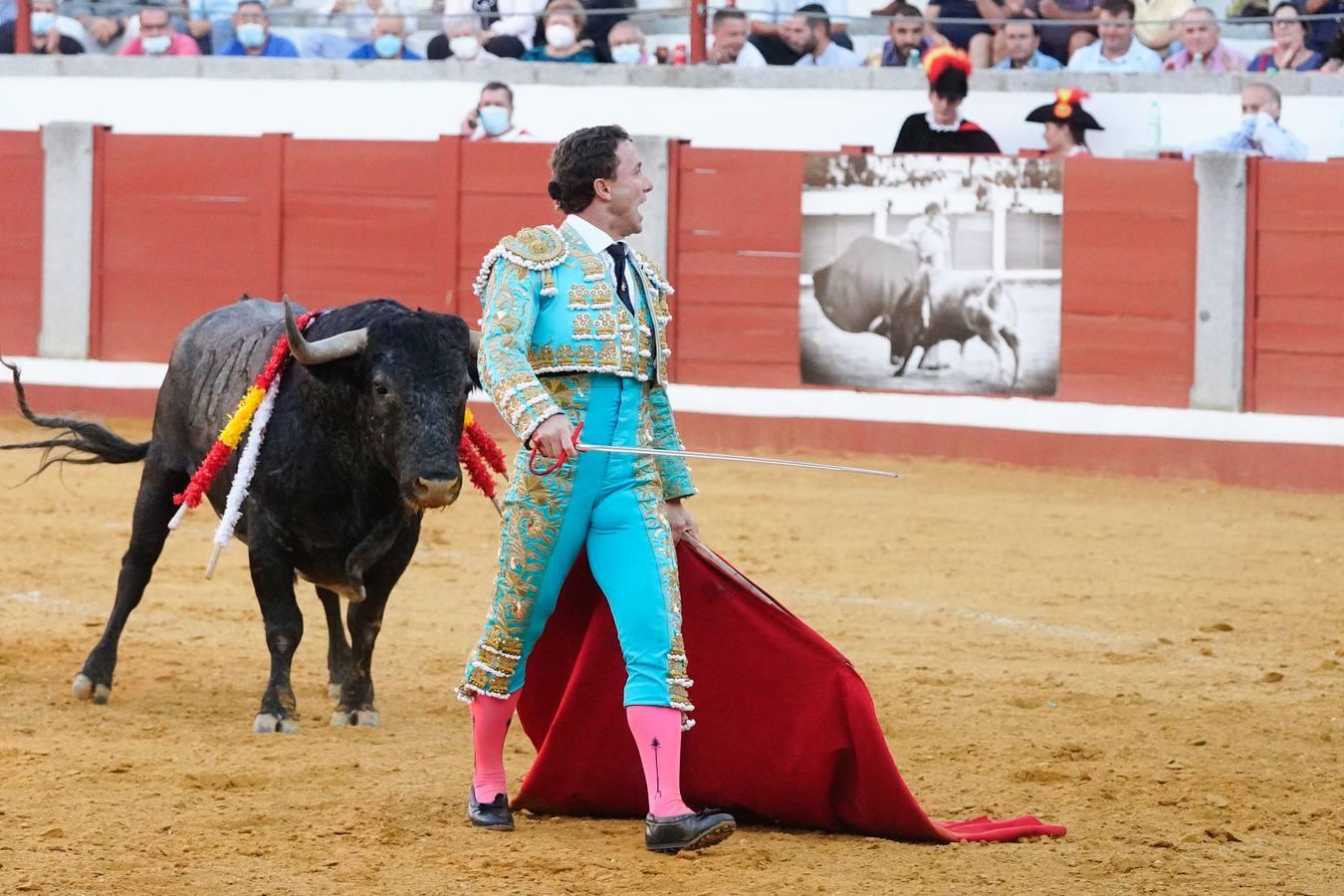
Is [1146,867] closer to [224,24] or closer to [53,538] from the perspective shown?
[53,538]

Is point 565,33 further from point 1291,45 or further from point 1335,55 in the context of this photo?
point 1335,55

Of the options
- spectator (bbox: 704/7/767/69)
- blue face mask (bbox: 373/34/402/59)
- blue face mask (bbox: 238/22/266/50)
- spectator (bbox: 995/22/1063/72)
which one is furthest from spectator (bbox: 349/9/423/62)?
spectator (bbox: 995/22/1063/72)

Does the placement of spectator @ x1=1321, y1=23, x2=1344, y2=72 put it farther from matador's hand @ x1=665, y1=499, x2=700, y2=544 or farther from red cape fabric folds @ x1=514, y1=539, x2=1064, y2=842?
matador's hand @ x1=665, y1=499, x2=700, y2=544

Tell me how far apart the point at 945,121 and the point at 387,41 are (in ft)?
11.2

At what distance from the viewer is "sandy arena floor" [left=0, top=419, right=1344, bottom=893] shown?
11.0ft

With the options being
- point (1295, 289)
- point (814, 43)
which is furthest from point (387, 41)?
point (1295, 289)

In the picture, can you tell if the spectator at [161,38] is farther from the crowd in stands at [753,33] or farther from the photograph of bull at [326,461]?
the photograph of bull at [326,461]

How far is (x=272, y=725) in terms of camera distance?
4543mm

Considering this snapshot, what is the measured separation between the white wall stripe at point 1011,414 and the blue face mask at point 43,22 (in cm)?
437

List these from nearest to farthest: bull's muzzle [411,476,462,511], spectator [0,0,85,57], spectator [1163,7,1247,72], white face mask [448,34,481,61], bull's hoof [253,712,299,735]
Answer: bull's muzzle [411,476,462,511] < bull's hoof [253,712,299,735] < spectator [1163,7,1247,72] < white face mask [448,34,481,61] < spectator [0,0,85,57]

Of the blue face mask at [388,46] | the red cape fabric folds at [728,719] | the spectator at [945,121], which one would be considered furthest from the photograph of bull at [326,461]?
the blue face mask at [388,46]

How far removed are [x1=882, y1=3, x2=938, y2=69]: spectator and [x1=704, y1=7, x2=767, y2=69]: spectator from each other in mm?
713

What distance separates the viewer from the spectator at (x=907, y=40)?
10.5 m

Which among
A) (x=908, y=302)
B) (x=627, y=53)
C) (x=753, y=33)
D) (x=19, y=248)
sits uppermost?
(x=753, y=33)
